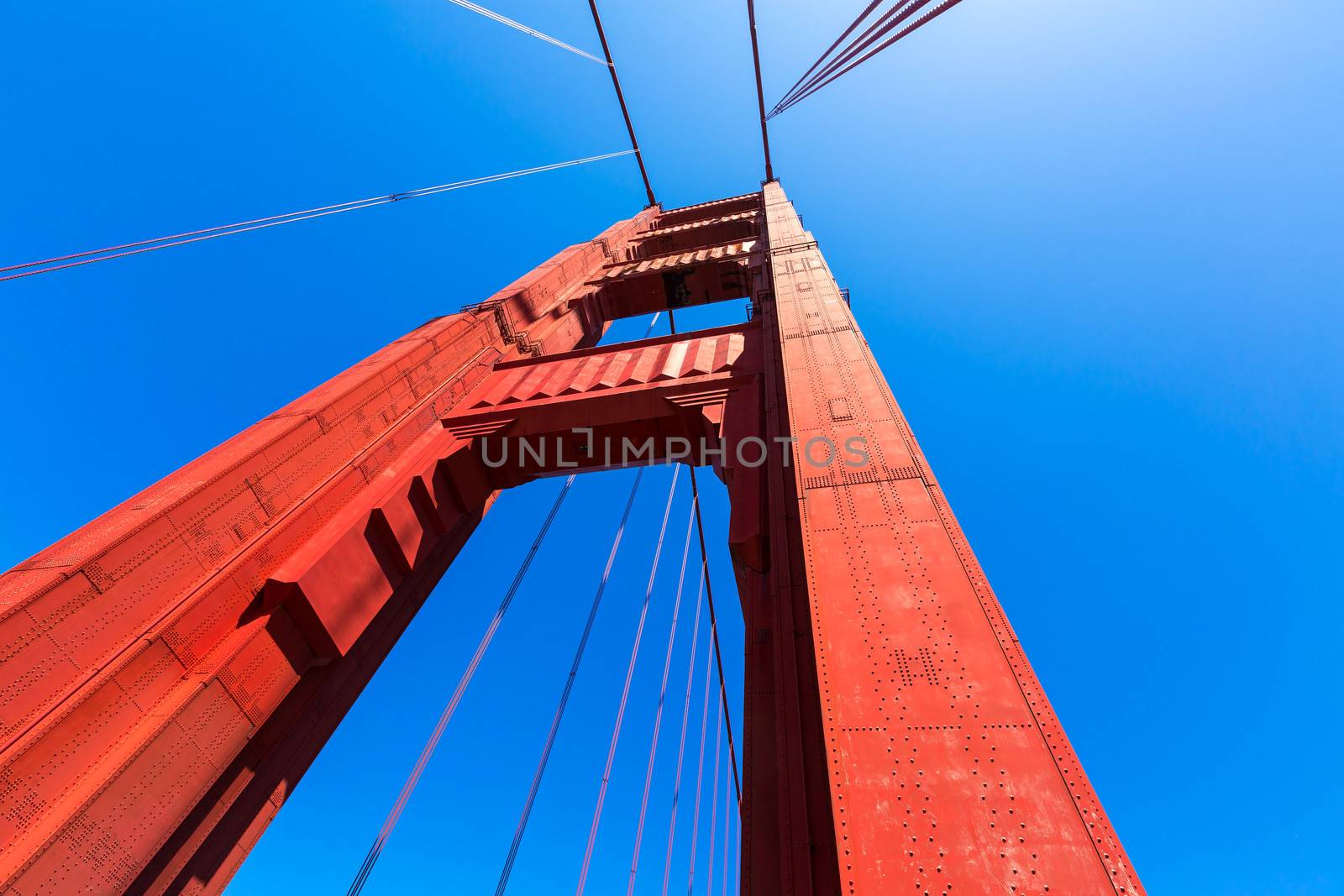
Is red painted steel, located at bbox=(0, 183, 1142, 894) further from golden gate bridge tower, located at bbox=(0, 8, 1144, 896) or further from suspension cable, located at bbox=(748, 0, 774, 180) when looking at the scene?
suspension cable, located at bbox=(748, 0, 774, 180)

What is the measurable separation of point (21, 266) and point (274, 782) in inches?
278

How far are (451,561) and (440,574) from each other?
35cm

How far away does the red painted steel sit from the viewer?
11.2ft

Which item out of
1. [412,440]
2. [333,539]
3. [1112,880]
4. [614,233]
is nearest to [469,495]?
[412,440]

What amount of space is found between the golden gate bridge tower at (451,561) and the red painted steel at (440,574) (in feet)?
0.08

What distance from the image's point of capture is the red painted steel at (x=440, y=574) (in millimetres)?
3412

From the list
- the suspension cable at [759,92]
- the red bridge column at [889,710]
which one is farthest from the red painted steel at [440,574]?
the suspension cable at [759,92]

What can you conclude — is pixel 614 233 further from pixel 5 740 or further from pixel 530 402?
pixel 5 740

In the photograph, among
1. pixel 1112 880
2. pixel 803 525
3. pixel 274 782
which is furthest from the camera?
pixel 274 782

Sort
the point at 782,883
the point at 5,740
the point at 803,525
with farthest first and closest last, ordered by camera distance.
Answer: the point at 803,525
the point at 5,740
the point at 782,883

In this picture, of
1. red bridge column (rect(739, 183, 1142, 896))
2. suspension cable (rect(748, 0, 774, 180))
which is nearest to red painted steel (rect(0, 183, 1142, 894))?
red bridge column (rect(739, 183, 1142, 896))

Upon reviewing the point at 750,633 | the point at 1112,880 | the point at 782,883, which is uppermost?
Result: the point at 1112,880

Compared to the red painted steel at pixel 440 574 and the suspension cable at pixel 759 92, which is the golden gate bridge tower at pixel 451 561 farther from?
the suspension cable at pixel 759 92

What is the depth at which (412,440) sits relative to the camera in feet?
33.8
